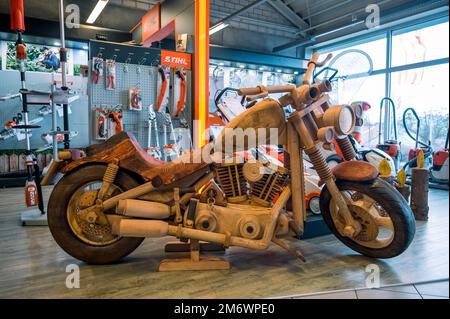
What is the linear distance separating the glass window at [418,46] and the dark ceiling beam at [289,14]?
2951mm

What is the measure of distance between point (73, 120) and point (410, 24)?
782 centimetres

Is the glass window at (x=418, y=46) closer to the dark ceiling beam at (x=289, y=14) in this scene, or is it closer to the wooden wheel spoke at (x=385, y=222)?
the dark ceiling beam at (x=289, y=14)

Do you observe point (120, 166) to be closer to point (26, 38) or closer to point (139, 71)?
point (139, 71)

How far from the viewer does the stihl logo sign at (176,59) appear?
428 centimetres

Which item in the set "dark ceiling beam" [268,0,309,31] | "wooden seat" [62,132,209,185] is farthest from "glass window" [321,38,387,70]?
"wooden seat" [62,132,209,185]

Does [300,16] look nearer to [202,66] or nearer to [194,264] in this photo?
[202,66]

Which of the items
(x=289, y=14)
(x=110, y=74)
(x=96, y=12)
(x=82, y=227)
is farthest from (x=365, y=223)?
(x=289, y=14)

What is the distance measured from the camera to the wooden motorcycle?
2250mm

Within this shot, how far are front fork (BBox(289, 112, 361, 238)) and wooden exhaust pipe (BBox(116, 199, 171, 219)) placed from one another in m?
0.90

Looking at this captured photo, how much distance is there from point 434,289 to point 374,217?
22.0 inches

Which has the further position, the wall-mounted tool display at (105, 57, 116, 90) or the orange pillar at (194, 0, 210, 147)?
the orange pillar at (194, 0, 210, 147)

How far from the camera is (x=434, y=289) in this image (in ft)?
6.63
